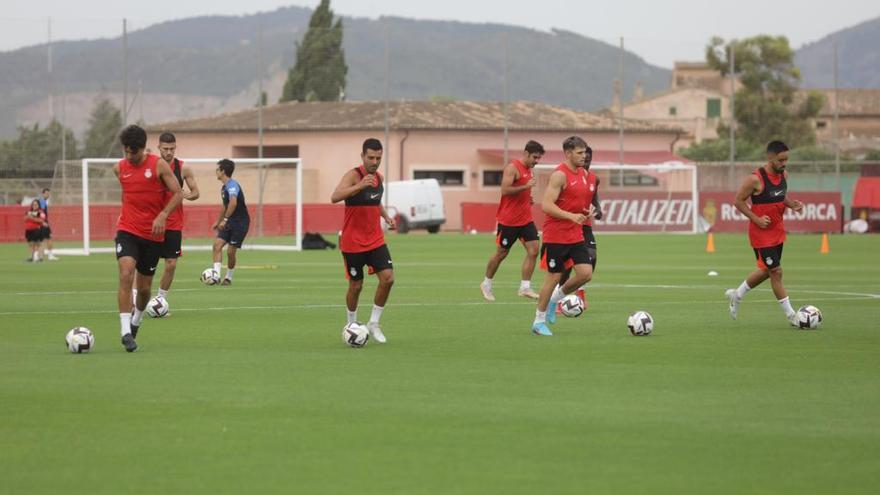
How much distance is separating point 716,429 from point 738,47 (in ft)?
311

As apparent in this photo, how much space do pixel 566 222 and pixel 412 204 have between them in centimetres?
4631

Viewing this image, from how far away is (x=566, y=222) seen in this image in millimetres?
17922

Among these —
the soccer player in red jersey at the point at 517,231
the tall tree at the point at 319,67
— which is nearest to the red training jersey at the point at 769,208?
the soccer player in red jersey at the point at 517,231

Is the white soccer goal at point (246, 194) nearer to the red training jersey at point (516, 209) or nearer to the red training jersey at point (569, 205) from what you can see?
the red training jersey at point (516, 209)

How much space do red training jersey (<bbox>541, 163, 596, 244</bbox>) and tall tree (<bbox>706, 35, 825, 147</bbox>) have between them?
82.6 metres

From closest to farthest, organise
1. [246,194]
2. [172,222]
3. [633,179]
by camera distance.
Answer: [172,222] < [246,194] < [633,179]

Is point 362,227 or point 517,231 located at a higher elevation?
point 362,227

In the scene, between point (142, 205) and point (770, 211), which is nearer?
point (142, 205)

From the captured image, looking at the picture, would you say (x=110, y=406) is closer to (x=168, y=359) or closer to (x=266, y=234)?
(x=168, y=359)

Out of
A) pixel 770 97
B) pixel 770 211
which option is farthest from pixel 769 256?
pixel 770 97

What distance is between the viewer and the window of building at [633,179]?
68.3 meters

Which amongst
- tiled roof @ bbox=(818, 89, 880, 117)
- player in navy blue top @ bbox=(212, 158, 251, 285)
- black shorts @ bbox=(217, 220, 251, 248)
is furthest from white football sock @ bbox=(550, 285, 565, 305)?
tiled roof @ bbox=(818, 89, 880, 117)

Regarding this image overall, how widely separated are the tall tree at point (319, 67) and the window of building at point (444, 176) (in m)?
6.23

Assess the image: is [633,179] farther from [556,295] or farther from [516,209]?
[556,295]
